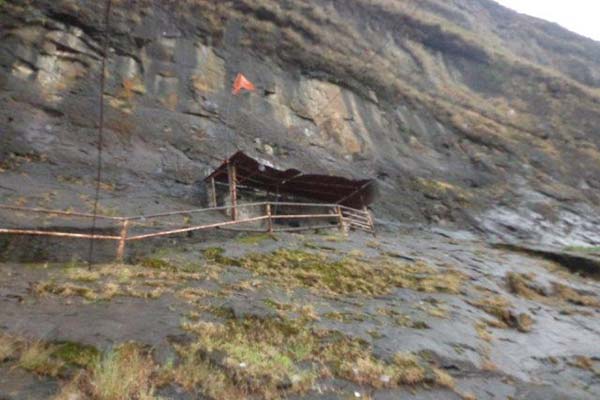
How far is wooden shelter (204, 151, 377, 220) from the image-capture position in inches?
600

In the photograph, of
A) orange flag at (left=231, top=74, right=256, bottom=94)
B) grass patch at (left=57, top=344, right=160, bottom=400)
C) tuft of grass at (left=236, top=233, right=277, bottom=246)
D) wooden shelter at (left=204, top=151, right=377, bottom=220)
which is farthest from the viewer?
orange flag at (left=231, top=74, right=256, bottom=94)

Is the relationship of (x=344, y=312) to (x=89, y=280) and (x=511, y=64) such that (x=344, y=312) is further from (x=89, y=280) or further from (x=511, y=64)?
(x=511, y=64)

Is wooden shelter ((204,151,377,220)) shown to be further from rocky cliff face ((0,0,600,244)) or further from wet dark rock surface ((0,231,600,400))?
wet dark rock surface ((0,231,600,400))

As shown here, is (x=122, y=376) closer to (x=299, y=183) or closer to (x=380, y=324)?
(x=380, y=324)

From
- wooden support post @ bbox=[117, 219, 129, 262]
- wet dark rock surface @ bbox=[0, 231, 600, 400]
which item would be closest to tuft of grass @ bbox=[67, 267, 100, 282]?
wet dark rock surface @ bbox=[0, 231, 600, 400]

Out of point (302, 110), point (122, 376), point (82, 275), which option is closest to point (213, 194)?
point (82, 275)

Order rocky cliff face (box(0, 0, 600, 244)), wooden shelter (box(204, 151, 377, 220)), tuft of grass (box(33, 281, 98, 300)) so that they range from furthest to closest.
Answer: rocky cliff face (box(0, 0, 600, 244)) < wooden shelter (box(204, 151, 377, 220)) < tuft of grass (box(33, 281, 98, 300))

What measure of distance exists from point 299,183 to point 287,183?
0.42m

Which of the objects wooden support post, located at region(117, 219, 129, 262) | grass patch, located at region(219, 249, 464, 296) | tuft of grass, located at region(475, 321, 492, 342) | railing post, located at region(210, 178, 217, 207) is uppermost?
railing post, located at region(210, 178, 217, 207)

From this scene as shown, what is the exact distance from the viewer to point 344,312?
815 centimetres

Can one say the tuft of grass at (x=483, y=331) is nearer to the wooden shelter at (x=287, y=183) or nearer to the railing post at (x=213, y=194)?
the wooden shelter at (x=287, y=183)

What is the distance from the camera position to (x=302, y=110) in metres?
23.1

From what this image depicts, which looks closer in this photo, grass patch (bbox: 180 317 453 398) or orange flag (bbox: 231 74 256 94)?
grass patch (bbox: 180 317 453 398)

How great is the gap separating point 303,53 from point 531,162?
14.4 metres
